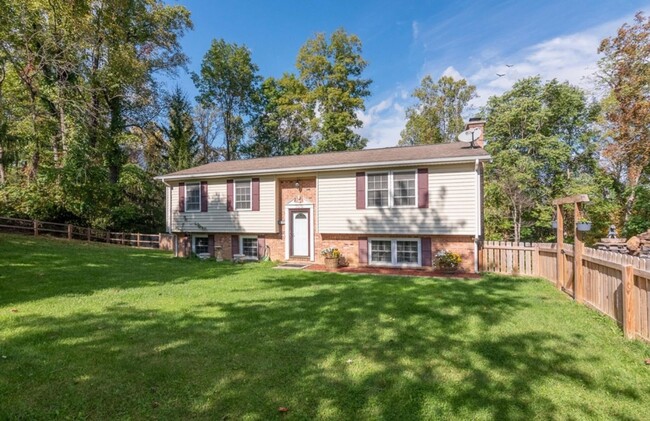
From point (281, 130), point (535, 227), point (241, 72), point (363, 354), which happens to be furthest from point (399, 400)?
point (241, 72)

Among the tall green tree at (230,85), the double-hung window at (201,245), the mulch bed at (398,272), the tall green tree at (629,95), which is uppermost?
the tall green tree at (230,85)

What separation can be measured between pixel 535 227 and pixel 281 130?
20.6m

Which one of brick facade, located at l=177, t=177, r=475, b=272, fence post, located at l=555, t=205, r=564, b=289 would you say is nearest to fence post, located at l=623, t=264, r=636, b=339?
fence post, located at l=555, t=205, r=564, b=289

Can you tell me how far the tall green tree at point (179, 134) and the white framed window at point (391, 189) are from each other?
1465cm

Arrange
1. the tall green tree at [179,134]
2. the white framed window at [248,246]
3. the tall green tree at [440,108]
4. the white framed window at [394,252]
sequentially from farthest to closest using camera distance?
the tall green tree at [440,108], the tall green tree at [179,134], the white framed window at [248,246], the white framed window at [394,252]

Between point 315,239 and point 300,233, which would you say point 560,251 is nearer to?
point 315,239

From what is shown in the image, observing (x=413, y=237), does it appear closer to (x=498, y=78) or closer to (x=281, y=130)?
(x=498, y=78)

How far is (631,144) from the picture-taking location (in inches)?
624

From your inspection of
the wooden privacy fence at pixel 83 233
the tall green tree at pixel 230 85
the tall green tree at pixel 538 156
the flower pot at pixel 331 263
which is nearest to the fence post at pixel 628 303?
the flower pot at pixel 331 263

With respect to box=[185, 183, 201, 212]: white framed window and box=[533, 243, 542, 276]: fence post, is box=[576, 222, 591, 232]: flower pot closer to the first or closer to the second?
box=[533, 243, 542, 276]: fence post

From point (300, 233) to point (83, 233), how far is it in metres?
14.3

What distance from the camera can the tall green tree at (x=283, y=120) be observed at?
2653 cm

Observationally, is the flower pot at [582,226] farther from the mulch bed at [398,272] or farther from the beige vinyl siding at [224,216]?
the beige vinyl siding at [224,216]

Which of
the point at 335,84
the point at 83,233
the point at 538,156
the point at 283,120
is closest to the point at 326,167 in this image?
the point at 538,156
